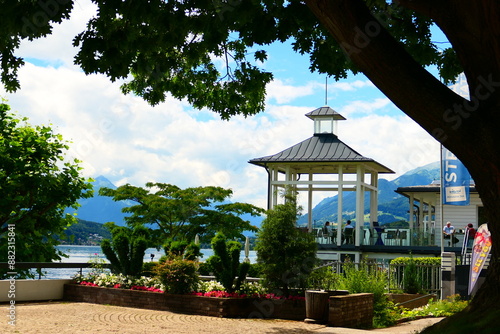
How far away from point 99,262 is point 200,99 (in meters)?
8.54

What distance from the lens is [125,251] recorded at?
17078mm

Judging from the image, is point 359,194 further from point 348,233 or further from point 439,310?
point 439,310

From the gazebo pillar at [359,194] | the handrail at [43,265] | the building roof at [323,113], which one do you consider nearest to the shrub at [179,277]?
the handrail at [43,265]

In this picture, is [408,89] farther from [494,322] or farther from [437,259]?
[437,259]

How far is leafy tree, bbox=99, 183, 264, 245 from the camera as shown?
38.3 metres

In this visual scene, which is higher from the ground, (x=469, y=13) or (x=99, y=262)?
(x=469, y=13)

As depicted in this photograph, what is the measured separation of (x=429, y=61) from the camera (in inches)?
381

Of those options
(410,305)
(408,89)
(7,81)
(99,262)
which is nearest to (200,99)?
(7,81)

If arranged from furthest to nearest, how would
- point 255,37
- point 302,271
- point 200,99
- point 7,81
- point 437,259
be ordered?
1. point 437,259
2. point 302,271
3. point 200,99
4. point 255,37
5. point 7,81

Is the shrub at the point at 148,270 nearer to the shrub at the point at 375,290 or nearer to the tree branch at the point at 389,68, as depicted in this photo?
the shrub at the point at 375,290

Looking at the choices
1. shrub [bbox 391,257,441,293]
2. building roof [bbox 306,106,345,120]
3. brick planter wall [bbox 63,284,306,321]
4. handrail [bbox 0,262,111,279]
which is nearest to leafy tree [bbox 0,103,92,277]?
handrail [bbox 0,262,111,279]

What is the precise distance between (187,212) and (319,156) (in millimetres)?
9722

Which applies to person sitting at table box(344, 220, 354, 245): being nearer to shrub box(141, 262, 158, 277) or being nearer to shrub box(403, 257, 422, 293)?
shrub box(403, 257, 422, 293)

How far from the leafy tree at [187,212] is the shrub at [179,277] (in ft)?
75.3
